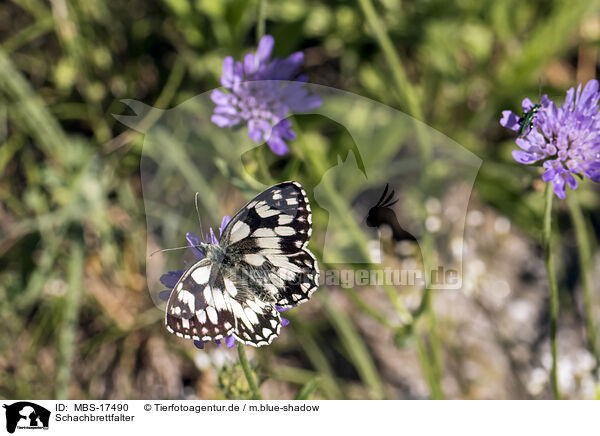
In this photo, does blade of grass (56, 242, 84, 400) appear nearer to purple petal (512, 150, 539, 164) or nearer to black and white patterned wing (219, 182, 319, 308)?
black and white patterned wing (219, 182, 319, 308)

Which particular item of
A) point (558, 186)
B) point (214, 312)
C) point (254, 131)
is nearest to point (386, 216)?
point (254, 131)

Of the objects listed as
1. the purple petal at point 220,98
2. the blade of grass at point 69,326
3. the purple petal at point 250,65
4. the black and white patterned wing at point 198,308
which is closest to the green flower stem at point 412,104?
the purple petal at point 250,65

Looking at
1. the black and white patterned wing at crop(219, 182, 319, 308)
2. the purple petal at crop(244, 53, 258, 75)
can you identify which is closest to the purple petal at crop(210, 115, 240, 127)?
the purple petal at crop(244, 53, 258, 75)

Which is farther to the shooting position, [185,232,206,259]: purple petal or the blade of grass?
the blade of grass
